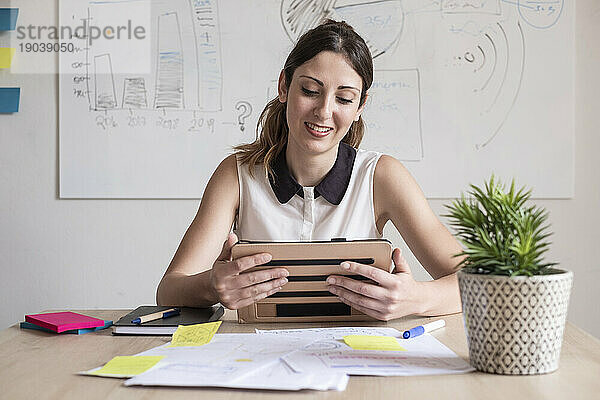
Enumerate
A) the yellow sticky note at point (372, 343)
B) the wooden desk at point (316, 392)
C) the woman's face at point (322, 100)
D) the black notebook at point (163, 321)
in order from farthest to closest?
the woman's face at point (322, 100) → the black notebook at point (163, 321) → the yellow sticky note at point (372, 343) → the wooden desk at point (316, 392)

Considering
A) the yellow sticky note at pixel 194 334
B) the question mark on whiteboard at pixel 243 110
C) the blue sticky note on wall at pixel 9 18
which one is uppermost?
the blue sticky note on wall at pixel 9 18

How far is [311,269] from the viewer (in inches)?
47.9

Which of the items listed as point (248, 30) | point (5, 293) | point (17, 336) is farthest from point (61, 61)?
point (17, 336)

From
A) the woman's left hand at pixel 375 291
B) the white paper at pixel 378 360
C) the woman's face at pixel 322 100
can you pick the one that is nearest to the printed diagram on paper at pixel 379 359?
the white paper at pixel 378 360

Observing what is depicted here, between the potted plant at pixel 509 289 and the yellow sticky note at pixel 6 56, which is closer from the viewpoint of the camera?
the potted plant at pixel 509 289

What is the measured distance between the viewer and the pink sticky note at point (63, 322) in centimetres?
121

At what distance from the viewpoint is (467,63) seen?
9.29 ft

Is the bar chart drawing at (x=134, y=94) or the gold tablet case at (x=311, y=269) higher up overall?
the bar chart drawing at (x=134, y=94)

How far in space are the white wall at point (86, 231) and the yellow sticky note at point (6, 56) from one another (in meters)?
0.03

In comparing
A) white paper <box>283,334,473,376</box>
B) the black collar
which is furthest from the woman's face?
white paper <box>283,334,473,376</box>

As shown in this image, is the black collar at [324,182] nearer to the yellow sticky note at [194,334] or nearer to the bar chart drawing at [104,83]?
the yellow sticky note at [194,334]

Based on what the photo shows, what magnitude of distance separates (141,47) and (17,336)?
6.14 ft

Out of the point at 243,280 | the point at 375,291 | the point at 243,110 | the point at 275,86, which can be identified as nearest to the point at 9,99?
the point at 243,110

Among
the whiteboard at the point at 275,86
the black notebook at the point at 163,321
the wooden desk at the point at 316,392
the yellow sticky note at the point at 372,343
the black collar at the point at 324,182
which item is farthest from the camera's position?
the whiteboard at the point at 275,86
